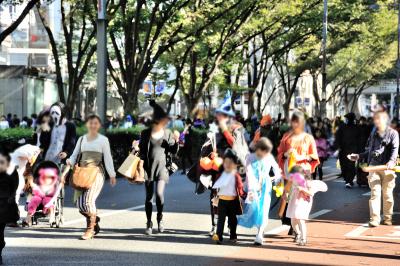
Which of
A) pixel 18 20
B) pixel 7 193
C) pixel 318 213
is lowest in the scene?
pixel 318 213

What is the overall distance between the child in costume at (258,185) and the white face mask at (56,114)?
2.85 metres

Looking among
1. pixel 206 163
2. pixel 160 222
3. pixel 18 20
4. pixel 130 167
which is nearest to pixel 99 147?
pixel 130 167

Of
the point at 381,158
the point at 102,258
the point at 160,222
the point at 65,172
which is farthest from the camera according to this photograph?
the point at 381,158

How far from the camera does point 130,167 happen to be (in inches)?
405

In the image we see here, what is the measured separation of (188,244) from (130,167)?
127cm

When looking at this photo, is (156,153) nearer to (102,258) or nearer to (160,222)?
(160,222)

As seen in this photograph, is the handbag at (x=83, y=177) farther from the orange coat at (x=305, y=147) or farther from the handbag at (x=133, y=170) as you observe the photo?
the orange coat at (x=305, y=147)

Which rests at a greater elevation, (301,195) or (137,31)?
(137,31)

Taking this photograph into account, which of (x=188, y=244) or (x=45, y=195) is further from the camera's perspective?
(x=45, y=195)

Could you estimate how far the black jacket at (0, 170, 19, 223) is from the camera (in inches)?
317

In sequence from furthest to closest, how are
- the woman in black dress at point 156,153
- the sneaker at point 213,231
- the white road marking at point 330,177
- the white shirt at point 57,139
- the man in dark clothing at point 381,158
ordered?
the white road marking at point 330,177 → the man in dark clothing at point 381,158 → the white shirt at point 57,139 → the sneaker at point 213,231 → the woman in black dress at point 156,153

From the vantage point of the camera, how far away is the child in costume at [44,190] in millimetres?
8609

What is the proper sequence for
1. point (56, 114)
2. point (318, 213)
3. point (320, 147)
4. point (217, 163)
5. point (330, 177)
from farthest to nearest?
1. point (330, 177)
2. point (320, 147)
3. point (318, 213)
4. point (56, 114)
5. point (217, 163)

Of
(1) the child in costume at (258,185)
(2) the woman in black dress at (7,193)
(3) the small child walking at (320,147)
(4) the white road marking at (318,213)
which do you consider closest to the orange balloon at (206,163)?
(1) the child in costume at (258,185)
